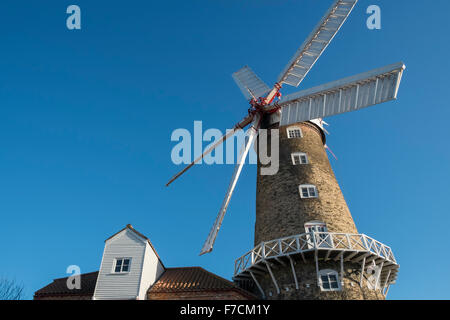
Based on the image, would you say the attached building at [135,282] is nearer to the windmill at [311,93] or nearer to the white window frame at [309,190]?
the windmill at [311,93]

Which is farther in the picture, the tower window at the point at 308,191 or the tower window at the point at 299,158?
the tower window at the point at 299,158

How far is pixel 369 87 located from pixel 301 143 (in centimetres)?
586

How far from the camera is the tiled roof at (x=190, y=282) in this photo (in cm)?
1811

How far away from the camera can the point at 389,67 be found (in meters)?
20.6

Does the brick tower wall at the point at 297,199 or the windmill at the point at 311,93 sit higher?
the windmill at the point at 311,93

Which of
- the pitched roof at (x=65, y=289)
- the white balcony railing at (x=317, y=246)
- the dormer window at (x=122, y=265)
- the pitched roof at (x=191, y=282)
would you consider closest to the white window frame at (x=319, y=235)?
the white balcony railing at (x=317, y=246)

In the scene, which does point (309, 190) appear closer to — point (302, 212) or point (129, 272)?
point (302, 212)

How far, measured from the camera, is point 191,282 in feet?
62.7

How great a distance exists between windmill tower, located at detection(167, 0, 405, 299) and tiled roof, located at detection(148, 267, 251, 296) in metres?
1.33

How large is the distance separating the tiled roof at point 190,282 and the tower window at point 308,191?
6.79 metres

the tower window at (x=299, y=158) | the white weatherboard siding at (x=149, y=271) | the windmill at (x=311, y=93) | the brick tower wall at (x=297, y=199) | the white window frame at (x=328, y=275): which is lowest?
the white window frame at (x=328, y=275)

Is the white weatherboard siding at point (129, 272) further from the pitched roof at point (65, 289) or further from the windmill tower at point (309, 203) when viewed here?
the windmill tower at point (309, 203)

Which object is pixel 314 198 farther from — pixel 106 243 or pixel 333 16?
pixel 333 16
